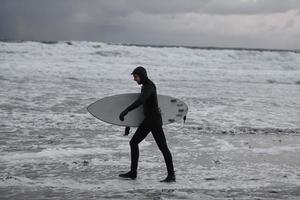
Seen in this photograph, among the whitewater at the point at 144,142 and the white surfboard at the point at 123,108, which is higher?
the white surfboard at the point at 123,108

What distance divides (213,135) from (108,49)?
30382mm

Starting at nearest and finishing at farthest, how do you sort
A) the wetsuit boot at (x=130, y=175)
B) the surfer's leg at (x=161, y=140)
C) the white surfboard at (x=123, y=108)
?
the surfer's leg at (x=161, y=140) < the wetsuit boot at (x=130, y=175) < the white surfboard at (x=123, y=108)

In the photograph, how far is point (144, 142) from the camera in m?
9.75

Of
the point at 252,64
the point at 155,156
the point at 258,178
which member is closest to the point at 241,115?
the point at 155,156

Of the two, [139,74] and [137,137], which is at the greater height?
[139,74]

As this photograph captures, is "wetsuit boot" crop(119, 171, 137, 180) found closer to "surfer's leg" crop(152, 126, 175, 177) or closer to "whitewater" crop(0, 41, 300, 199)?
"whitewater" crop(0, 41, 300, 199)

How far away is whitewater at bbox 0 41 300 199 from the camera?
6.28m

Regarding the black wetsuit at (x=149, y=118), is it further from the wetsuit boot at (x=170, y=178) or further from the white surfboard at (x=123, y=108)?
the white surfboard at (x=123, y=108)

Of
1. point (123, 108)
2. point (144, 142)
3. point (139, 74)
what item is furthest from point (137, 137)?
point (144, 142)

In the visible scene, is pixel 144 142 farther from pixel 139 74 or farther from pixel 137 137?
pixel 139 74

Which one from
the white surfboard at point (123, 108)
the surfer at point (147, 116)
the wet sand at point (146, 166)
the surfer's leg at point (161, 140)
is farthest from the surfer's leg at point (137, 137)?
the white surfboard at point (123, 108)

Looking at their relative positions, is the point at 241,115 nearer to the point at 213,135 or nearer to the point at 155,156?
the point at 213,135

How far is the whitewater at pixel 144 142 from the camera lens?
6.28 metres

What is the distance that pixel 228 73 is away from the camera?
1178 inches
